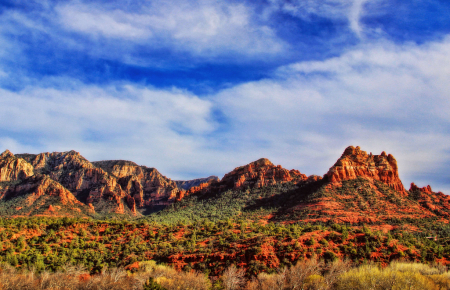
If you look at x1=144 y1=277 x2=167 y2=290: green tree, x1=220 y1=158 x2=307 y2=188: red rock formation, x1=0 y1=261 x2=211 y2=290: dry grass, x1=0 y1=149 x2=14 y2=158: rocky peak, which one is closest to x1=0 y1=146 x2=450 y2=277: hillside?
x1=220 y1=158 x2=307 y2=188: red rock formation

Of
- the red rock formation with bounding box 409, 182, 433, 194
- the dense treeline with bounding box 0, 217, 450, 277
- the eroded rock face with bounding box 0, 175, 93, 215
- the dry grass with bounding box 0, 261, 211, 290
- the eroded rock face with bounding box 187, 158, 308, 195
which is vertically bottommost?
the dry grass with bounding box 0, 261, 211, 290

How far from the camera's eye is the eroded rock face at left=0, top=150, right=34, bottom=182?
137m

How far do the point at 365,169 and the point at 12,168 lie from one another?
153356mm

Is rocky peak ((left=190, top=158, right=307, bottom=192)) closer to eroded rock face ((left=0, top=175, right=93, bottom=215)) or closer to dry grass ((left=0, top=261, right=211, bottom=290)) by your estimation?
eroded rock face ((left=0, top=175, right=93, bottom=215))

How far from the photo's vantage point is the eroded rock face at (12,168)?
137125 mm

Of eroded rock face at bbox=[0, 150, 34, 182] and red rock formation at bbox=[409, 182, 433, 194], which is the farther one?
eroded rock face at bbox=[0, 150, 34, 182]

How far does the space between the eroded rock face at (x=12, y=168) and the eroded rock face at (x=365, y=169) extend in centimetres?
13910

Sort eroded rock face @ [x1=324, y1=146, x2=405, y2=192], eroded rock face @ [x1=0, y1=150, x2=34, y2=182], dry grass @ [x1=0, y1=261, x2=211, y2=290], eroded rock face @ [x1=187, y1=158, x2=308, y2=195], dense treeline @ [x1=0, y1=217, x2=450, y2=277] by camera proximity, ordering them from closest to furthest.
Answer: dry grass @ [x1=0, y1=261, x2=211, y2=290]
dense treeline @ [x1=0, y1=217, x2=450, y2=277]
eroded rock face @ [x1=324, y1=146, x2=405, y2=192]
eroded rock face @ [x1=187, y1=158, x2=308, y2=195]
eroded rock face @ [x1=0, y1=150, x2=34, y2=182]

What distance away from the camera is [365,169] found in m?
85.9

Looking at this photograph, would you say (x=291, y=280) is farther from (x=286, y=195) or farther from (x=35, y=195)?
(x=35, y=195)

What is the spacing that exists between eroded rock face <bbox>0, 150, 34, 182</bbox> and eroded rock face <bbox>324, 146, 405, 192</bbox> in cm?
13910

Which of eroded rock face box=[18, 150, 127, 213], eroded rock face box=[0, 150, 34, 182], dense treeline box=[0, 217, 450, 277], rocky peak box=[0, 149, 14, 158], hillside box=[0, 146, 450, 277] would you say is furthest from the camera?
eroded rock face box=[18, 150, 127, 213]

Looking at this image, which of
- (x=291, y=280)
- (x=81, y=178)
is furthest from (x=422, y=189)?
(x=81, y=178)

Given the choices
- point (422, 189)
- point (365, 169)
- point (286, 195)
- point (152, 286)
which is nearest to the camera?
point (152, 286)
